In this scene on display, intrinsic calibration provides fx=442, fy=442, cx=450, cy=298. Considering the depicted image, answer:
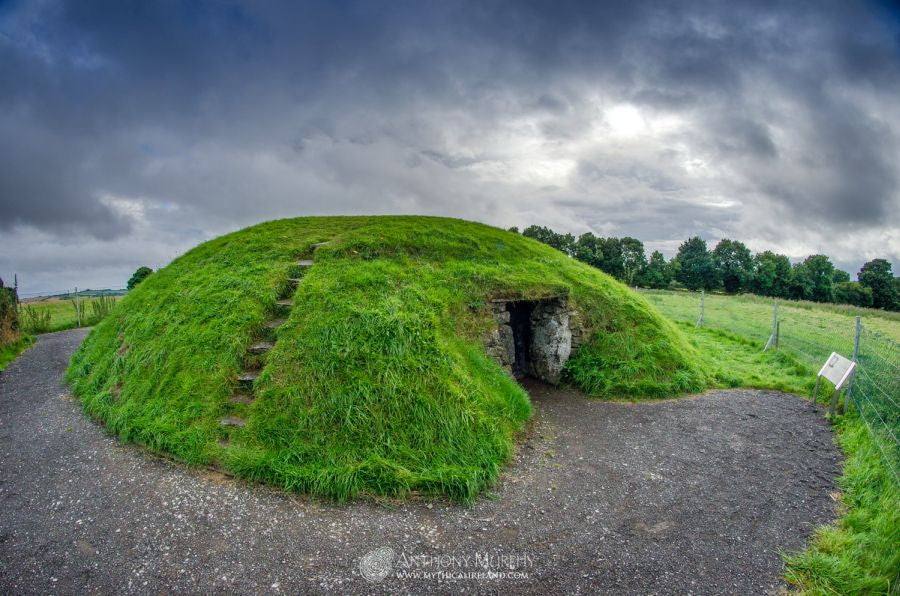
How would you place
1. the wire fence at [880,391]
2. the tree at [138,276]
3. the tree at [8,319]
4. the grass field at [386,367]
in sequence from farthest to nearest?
the tree at [138,276], the tree at [8,319], the wire fence at [880,391], the grass field at [386,367]

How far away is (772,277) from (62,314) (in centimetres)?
6921

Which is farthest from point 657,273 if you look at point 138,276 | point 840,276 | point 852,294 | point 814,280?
point 138,276

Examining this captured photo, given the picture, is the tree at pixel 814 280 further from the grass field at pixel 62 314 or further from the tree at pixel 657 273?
the grass field at pixel 62 314

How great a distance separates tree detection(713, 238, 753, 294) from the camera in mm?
57625

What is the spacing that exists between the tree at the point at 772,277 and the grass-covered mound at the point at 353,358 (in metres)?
55.3

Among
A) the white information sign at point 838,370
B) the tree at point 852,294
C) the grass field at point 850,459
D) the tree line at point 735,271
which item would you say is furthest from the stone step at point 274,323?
the tree at point 852,294

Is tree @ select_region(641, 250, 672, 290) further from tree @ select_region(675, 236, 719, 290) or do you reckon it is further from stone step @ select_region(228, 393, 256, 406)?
stone step @ select_region(228, 393, 256, 406)

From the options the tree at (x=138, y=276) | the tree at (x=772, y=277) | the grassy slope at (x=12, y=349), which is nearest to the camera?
the grassy slope at (x=12, y=349)

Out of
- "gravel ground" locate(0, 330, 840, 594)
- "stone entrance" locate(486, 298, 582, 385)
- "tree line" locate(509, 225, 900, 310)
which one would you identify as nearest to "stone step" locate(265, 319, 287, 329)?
"gravel ground" locate(0, 330, 840, 594)

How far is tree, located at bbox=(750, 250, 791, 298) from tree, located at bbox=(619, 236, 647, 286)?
1484cm

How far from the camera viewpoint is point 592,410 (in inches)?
346

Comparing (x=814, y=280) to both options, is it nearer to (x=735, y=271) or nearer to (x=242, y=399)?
(x=735, y=271)

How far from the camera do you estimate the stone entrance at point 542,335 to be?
1028cm

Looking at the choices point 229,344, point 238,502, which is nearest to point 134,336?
point 229,344
